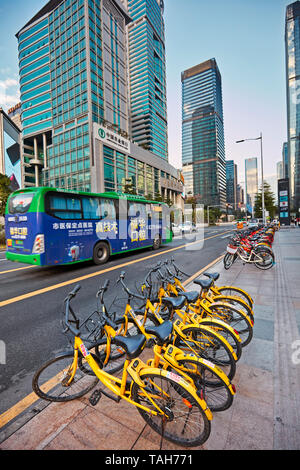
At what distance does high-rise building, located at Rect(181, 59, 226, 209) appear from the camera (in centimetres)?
13475

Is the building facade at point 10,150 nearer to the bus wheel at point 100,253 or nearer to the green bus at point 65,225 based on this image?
the green bus at point 65,225

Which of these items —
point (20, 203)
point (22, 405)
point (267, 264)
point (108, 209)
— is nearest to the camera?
point (22, 405)

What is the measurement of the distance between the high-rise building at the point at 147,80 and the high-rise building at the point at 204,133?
5979cm

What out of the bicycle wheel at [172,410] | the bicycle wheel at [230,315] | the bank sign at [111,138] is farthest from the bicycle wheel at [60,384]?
the bank sign at [111,138]

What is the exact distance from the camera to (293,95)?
105 meters

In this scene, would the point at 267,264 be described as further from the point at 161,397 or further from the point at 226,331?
the point at 161,397

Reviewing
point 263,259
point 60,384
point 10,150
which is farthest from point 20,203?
point 10,150

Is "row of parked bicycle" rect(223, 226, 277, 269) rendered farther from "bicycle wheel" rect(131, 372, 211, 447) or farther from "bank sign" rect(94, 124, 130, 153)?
"bank sign" rect(94, 124, 130, 153)

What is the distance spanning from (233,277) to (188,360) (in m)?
5.16

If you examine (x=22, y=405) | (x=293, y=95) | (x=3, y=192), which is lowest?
(x=22, y=405)

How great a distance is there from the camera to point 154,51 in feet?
266

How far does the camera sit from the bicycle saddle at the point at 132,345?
1816 millimetres

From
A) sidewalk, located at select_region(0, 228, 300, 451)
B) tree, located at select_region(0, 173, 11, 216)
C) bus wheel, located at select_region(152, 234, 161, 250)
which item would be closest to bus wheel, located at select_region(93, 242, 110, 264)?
bus wheel, located at select_region(152, 234, 161, 250)

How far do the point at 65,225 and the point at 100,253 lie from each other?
86.0 inches
